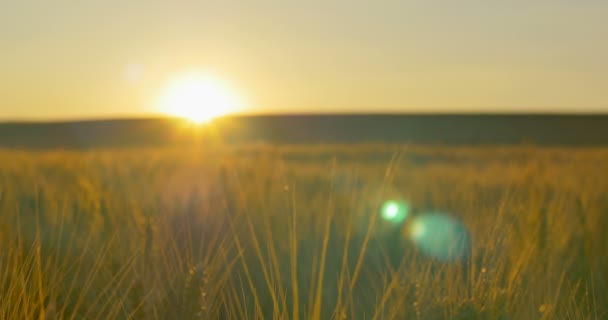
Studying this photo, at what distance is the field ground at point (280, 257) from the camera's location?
3.60 feet

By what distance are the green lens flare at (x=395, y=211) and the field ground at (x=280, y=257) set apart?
0.21 ft

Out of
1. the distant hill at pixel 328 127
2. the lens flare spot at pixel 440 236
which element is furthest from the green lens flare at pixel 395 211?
the distant hill at pixel 328 127

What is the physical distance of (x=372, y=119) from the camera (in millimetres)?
30984

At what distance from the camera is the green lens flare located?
7.50 ft

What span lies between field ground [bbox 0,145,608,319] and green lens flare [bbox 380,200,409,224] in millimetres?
65

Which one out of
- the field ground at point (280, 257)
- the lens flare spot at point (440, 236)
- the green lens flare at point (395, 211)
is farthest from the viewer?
the green lens flare at point (395, 211)

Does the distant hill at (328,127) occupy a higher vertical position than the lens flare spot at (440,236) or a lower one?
lower

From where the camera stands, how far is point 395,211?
Result: 95.6 inches

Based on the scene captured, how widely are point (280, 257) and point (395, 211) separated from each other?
0.77m

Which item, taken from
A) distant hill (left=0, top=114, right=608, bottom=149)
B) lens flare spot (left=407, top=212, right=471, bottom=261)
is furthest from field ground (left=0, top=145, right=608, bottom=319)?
distant hill (left=0, top=114, right=608, bottom=149)

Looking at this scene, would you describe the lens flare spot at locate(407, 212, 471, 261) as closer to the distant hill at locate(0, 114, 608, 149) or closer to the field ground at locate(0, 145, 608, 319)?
the field ground at locate(0, 145, 608, 319)

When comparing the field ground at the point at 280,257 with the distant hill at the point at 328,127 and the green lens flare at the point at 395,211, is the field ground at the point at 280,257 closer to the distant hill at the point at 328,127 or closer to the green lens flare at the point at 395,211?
the green lens flare at the point at 395,211

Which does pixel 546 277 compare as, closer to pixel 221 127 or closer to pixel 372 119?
pixel 221 127

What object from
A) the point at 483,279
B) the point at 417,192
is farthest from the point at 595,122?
the point at 483,279
